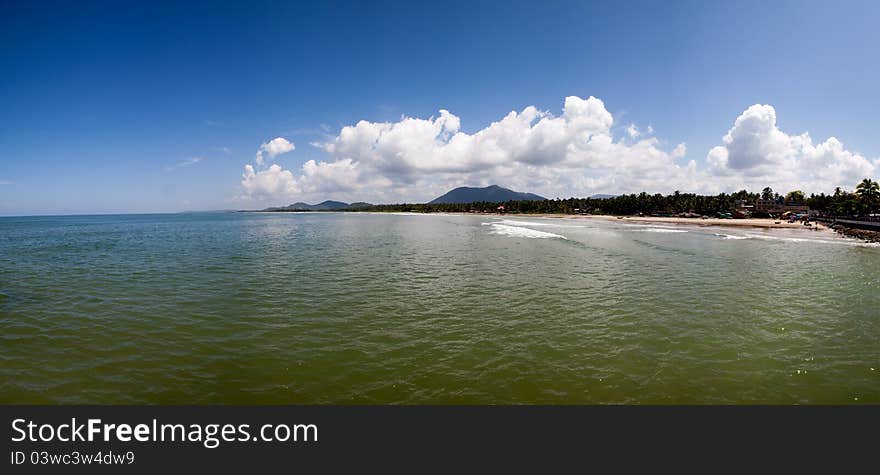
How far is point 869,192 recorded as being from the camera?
112688 mm

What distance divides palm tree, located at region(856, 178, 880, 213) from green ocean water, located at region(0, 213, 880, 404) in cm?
12916

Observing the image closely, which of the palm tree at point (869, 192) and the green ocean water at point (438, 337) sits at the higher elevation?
the palm tree at point (869, 192)

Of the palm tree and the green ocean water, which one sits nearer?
the green ocean water

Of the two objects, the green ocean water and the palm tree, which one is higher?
the palm tree

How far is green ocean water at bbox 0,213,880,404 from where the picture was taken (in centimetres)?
1141

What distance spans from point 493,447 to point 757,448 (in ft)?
21.3

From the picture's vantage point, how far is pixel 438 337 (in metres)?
15.9

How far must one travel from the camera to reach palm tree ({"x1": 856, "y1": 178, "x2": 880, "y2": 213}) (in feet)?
366

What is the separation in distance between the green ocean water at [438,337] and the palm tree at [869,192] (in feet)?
424

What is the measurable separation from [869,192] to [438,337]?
167 m

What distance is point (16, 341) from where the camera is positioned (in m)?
15.4

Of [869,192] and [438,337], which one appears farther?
[869,192]

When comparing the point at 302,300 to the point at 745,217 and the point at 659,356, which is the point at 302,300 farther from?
A: the point at 745,217

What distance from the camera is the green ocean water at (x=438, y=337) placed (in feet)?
37.4
